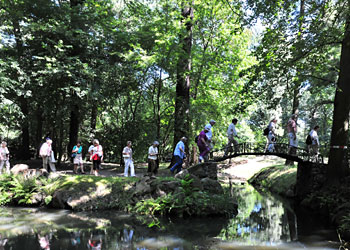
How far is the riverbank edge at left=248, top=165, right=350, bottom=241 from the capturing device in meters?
9.83

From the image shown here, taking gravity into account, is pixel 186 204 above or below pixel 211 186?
below

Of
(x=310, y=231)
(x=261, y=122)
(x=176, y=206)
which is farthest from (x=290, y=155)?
(x=261, y=122)

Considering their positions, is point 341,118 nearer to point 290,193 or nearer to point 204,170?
point 290,193

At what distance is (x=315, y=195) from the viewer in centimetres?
1305

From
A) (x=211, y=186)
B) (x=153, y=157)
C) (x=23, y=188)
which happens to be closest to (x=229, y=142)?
(x=211, y=186)

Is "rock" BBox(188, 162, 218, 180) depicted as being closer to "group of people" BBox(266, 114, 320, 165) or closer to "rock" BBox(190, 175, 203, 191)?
"rock" BBox(190, 175, 203, 191)

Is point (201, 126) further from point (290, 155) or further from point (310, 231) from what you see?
point (310, 231)

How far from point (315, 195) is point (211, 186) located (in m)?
4.74

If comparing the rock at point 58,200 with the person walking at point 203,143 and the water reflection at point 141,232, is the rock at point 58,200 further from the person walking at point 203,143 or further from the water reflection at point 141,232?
the person walking at point 203,143

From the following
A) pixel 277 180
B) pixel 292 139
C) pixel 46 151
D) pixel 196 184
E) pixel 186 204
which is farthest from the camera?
pixel 277 180

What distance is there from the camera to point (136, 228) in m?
9.02

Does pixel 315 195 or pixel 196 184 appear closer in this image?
pixel 196 184

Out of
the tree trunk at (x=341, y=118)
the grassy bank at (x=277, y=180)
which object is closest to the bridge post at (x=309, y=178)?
the grassy bank at (x=277, y=180)

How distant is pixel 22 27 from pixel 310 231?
674 inches
